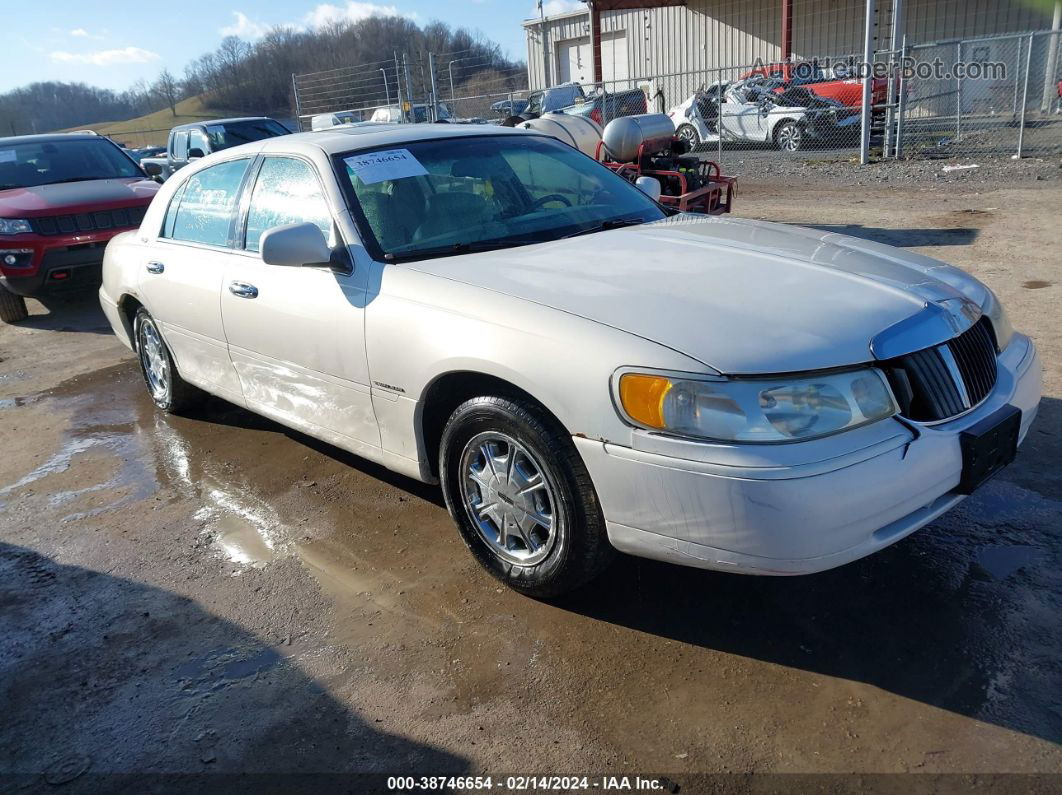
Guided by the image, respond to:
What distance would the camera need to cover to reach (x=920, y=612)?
9.56 feet

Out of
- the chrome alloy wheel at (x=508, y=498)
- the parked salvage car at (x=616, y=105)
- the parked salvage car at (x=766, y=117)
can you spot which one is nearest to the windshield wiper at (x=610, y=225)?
the chrome alloy wheel at (x=508, y=498)

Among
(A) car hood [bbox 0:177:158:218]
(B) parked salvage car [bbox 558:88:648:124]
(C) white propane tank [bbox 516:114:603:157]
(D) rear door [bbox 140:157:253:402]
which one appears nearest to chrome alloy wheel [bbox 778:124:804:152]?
(B) parked salvage car [bbox 558:88:648:124]

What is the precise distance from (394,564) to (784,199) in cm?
1131

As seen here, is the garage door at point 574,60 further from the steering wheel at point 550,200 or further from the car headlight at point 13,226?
the steering wheel at point 550,200

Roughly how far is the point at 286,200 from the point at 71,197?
584 cm

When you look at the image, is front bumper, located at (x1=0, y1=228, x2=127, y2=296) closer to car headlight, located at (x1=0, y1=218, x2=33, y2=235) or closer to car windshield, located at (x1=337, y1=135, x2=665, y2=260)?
car headlight, located at (x1=0, y1=218, x2=33, y2=235)

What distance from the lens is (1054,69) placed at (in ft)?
57.6

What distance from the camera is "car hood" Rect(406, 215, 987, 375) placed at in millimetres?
2559

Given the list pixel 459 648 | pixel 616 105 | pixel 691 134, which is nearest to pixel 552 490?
pixel 459 648

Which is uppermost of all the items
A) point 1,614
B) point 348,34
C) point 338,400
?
point 348,34

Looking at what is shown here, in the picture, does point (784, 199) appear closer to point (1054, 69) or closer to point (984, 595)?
point (1054, 69)

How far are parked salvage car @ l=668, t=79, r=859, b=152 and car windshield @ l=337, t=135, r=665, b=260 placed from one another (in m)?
14.0

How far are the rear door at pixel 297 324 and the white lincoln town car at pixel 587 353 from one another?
0.5 inches

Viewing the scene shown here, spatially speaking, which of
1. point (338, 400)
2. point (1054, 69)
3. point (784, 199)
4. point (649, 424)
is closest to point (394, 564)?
point (338, 400)
